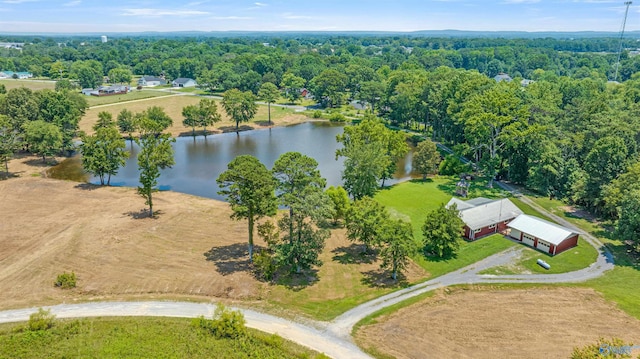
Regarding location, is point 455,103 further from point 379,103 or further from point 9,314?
point 9,314

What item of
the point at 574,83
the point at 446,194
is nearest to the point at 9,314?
the point at 446,194

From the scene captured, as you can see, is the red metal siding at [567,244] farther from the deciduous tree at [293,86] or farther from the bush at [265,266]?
the deciduous tree at [293,86]

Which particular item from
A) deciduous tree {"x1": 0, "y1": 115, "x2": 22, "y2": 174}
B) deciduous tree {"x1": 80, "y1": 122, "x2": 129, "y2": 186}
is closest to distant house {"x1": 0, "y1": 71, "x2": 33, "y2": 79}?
deciduous tree {"x1": 0, "y1": 115, "x2": 22, "y2": 174}

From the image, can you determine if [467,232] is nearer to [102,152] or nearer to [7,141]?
[102,152]

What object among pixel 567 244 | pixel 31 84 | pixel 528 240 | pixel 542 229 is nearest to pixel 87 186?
pixel 528 240

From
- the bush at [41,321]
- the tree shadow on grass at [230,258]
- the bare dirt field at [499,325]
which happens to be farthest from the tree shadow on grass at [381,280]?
the bush at [41,321]
